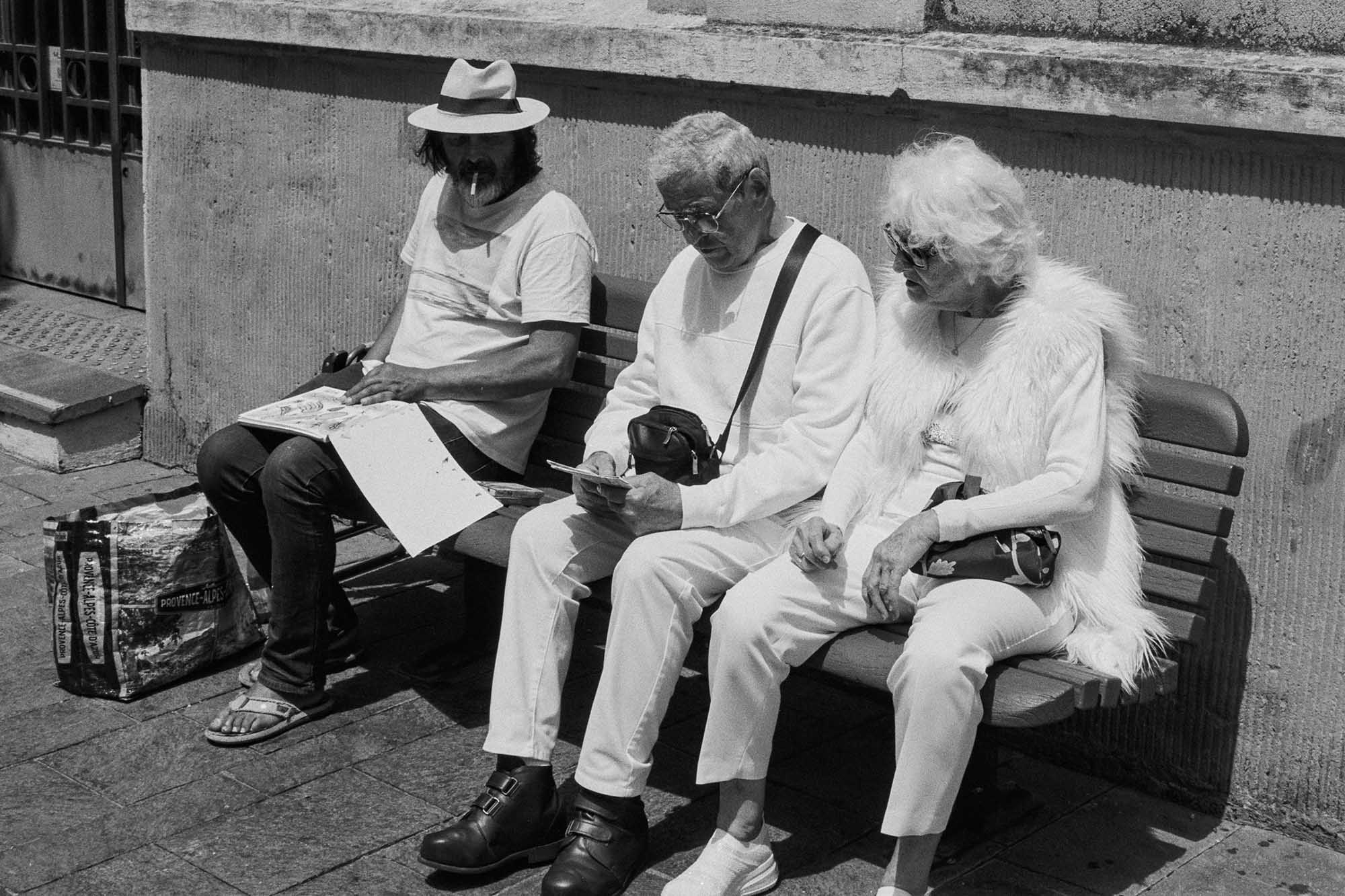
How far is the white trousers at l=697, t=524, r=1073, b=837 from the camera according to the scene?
3.00m

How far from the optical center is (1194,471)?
335 cm

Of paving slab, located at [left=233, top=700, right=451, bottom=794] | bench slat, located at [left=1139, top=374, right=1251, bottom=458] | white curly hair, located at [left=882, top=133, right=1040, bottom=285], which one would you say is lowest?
paving slab, located at [left=233, top=700, right=451, bottom=794]

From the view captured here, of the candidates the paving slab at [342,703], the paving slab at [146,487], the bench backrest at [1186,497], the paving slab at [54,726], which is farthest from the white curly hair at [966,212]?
the paving slab at [146,487]

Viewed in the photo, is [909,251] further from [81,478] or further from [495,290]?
[81,478]

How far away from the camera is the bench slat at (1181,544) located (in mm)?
3324

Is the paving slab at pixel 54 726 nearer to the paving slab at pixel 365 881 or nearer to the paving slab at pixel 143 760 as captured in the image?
the paving slab at pixel 143 760

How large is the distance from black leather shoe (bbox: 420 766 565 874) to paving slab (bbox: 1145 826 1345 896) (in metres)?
1.29

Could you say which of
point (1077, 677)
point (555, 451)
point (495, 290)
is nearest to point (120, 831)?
point (555, 451)

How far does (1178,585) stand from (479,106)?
7.15 feet

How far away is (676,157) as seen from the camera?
3.52 m

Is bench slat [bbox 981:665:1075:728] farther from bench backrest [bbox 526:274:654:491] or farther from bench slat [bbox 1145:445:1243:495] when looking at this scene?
bench backrest [bbox 526:274:654:491]

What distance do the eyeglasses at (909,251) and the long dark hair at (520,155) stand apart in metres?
1.33

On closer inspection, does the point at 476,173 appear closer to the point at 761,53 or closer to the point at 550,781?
the point at 761,53

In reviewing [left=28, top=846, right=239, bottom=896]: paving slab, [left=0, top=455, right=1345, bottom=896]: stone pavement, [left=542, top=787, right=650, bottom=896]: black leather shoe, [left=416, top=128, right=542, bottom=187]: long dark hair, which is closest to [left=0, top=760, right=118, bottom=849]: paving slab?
[left=0, top=455, right=1345, bottom=896]: stone pavement
